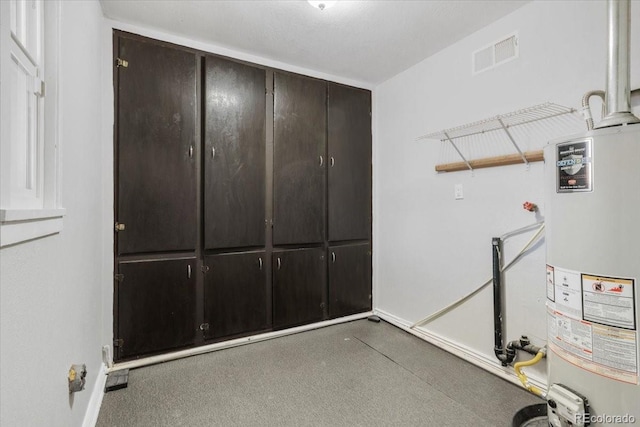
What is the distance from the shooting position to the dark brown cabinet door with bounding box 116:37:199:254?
2266 mm

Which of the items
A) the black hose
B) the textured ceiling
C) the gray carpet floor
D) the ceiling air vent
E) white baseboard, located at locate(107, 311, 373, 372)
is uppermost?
the textured ceiling

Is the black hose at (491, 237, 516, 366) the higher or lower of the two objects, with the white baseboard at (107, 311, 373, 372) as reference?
higher

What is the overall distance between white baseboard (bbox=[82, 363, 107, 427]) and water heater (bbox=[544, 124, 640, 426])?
222cm

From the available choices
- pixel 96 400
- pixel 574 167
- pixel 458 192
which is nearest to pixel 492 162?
pixel 458 192

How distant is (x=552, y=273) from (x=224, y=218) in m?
2.25

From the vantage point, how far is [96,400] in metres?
1.79

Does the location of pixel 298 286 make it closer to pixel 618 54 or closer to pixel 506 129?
pixel 506 129

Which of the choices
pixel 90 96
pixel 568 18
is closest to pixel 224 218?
pixel 90 96

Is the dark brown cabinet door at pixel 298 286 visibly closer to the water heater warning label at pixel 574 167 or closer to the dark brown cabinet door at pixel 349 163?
the dark brown cabinet door at pixel 349 163

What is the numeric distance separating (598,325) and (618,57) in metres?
1.10

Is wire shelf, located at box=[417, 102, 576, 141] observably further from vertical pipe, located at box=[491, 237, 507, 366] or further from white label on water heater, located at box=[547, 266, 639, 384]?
white label on water heater, located at box=[547, 266, 639, 384]

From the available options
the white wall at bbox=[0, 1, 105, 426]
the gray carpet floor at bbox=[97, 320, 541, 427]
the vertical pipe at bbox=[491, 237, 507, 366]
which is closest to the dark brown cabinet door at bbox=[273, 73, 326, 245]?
the gray carpet floor at bbox=[97, 320, 541, 427]

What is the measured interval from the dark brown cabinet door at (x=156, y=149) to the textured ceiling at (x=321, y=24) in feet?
0.82

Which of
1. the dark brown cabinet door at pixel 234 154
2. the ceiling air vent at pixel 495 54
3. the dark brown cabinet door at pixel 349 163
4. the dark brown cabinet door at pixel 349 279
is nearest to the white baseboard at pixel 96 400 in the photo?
the dark brown cabinet door at pixel 234 154
